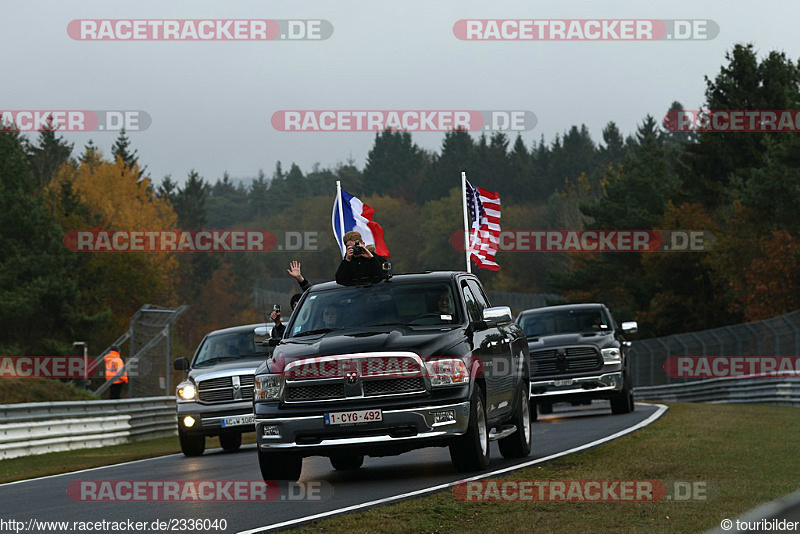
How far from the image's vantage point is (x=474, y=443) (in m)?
12.7

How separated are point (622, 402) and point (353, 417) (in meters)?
13.0

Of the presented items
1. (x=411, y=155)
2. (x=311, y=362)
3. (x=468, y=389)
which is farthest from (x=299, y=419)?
(x=411, y=155)

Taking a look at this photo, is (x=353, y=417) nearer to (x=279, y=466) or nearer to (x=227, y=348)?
(x=279, y=466)

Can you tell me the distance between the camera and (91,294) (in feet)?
290

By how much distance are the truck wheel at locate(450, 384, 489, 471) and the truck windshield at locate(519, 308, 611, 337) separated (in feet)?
39.7

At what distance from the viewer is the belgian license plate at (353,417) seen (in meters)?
12.3

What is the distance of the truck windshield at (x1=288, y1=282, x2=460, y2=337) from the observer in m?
13.5

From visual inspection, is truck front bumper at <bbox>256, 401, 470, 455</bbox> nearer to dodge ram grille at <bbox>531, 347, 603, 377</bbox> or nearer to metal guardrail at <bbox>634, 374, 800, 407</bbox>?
dodge ram grille at <bbox>531, 347, 603, 377</bbox>

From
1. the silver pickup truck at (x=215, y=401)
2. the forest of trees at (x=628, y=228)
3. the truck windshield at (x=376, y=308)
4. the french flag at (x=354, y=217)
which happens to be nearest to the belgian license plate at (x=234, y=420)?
the silver pickup truck at (x=215, y=401)

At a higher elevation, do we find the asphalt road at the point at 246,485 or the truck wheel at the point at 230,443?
the asphalt road at the point at 246,485

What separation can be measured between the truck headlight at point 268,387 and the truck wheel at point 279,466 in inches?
19.9

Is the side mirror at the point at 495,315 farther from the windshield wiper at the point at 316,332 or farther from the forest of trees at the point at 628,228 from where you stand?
the forest of trees at the point at 628,228

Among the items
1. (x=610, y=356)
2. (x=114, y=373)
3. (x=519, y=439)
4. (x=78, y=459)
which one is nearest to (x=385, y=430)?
(x=519, y=439)

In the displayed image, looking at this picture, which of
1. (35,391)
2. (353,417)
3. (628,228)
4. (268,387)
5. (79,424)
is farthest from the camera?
(628,228)
